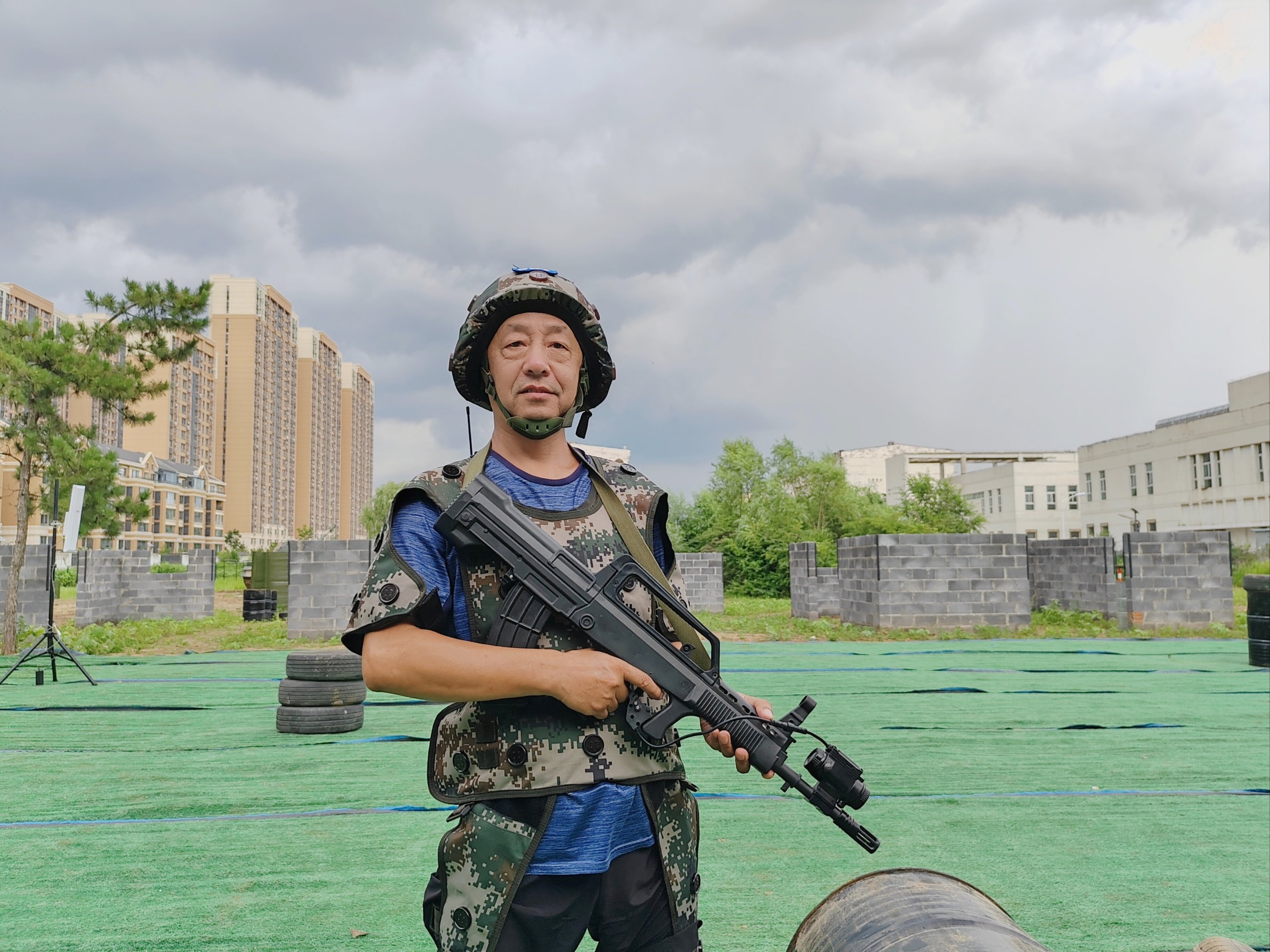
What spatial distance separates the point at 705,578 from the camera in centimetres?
1784

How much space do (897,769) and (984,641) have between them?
793 cm

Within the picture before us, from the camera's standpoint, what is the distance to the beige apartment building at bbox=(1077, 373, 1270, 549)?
40656 millimetres

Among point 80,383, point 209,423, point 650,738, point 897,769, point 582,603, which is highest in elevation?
point 209,423

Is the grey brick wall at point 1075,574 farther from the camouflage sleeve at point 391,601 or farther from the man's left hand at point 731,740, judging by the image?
the camouflage sleeve at point 391,601

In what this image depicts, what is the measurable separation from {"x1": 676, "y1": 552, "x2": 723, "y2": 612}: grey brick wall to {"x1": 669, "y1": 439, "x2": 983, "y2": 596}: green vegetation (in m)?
4.81

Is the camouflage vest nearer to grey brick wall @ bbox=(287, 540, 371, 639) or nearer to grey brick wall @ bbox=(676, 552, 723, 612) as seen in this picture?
grey brick wall @ bbox=(287, 540, 371, 639)

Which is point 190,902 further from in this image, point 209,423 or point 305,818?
point 209,423

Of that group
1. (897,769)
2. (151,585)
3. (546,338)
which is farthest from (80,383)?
A: (546,338)

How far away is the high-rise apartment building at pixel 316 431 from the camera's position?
112188 mm

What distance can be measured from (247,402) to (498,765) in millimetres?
108750

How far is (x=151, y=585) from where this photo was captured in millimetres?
15508

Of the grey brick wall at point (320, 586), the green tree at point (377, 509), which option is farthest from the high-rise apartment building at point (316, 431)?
the grey brick wall at point (320, 586)

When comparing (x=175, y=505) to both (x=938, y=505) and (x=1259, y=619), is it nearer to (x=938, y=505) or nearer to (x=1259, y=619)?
(x=938, y=505)

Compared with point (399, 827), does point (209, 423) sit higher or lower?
higher
